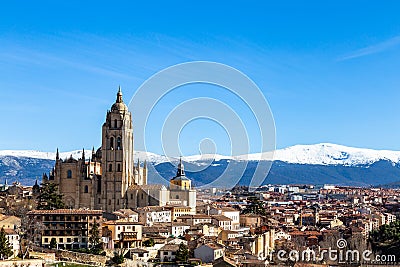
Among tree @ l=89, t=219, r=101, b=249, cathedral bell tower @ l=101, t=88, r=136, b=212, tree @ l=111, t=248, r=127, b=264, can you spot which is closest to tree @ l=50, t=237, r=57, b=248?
tree @ l=89, t=219, r=101, b=249

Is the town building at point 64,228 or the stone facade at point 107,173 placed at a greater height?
the stone facade at point 107,173

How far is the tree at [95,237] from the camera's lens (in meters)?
40.1

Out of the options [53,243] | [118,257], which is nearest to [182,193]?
[53,243]

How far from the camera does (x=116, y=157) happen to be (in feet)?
188

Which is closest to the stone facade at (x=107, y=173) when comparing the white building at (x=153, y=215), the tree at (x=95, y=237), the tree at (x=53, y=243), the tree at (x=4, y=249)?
the white building at (x=153, y=215)

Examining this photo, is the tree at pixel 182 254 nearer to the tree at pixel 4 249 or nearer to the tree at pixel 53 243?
the tree at pixel 53 243

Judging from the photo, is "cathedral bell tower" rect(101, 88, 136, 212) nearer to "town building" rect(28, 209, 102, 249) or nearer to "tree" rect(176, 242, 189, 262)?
"town building" rect(28, 209, 102, 249)

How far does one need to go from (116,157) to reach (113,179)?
1.68 m

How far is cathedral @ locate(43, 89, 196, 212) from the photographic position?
56469mm

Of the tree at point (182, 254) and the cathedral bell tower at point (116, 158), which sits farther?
the cathedral bell tower at point (116, 158)

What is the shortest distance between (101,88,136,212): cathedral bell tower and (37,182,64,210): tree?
15.5ft

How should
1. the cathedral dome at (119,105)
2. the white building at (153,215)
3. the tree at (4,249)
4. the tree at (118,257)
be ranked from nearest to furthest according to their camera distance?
the tree at (4,249) → the tree at (118,257) → the white building at (153,215) → the cathedral dome at (119,105)

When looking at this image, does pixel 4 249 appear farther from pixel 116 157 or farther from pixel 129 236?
pixel 116 157

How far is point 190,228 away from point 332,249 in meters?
8.92
